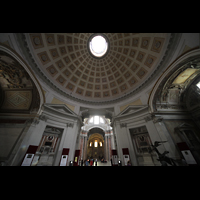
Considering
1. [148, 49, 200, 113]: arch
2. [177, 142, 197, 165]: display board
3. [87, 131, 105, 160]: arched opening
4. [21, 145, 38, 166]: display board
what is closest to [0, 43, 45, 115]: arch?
[21, 145, 38, 166]: display board

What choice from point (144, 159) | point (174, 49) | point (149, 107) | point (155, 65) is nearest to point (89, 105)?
point (149, 107)

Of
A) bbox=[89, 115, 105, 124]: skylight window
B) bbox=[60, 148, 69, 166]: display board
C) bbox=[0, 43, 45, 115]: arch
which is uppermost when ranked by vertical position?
bbox=[89, 115, 105, 124]: skylight window

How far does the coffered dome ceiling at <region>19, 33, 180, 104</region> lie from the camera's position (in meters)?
8.55

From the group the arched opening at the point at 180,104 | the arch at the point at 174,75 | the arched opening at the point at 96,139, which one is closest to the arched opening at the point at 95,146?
the arched opening at the point at 96,139

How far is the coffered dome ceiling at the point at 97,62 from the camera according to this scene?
8.55 m

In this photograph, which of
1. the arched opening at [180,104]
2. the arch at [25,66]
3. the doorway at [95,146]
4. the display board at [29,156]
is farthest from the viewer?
the doorway at [95,146]

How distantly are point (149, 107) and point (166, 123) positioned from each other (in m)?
1.94

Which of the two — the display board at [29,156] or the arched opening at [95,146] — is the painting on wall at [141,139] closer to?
the display board at [29,156]

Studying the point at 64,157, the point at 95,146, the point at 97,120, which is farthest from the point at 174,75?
the point at 95,146

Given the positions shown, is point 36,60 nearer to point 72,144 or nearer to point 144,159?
point 72,144

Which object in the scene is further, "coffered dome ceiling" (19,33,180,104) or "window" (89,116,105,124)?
"window" (89,116,105,124)

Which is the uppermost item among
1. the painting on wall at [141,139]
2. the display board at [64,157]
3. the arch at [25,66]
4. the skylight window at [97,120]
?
the skylight window at [97,120]

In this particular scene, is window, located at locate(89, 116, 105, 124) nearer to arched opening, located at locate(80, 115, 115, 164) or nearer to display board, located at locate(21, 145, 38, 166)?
arched opening, located at locate(80, 115, 115, 164)
